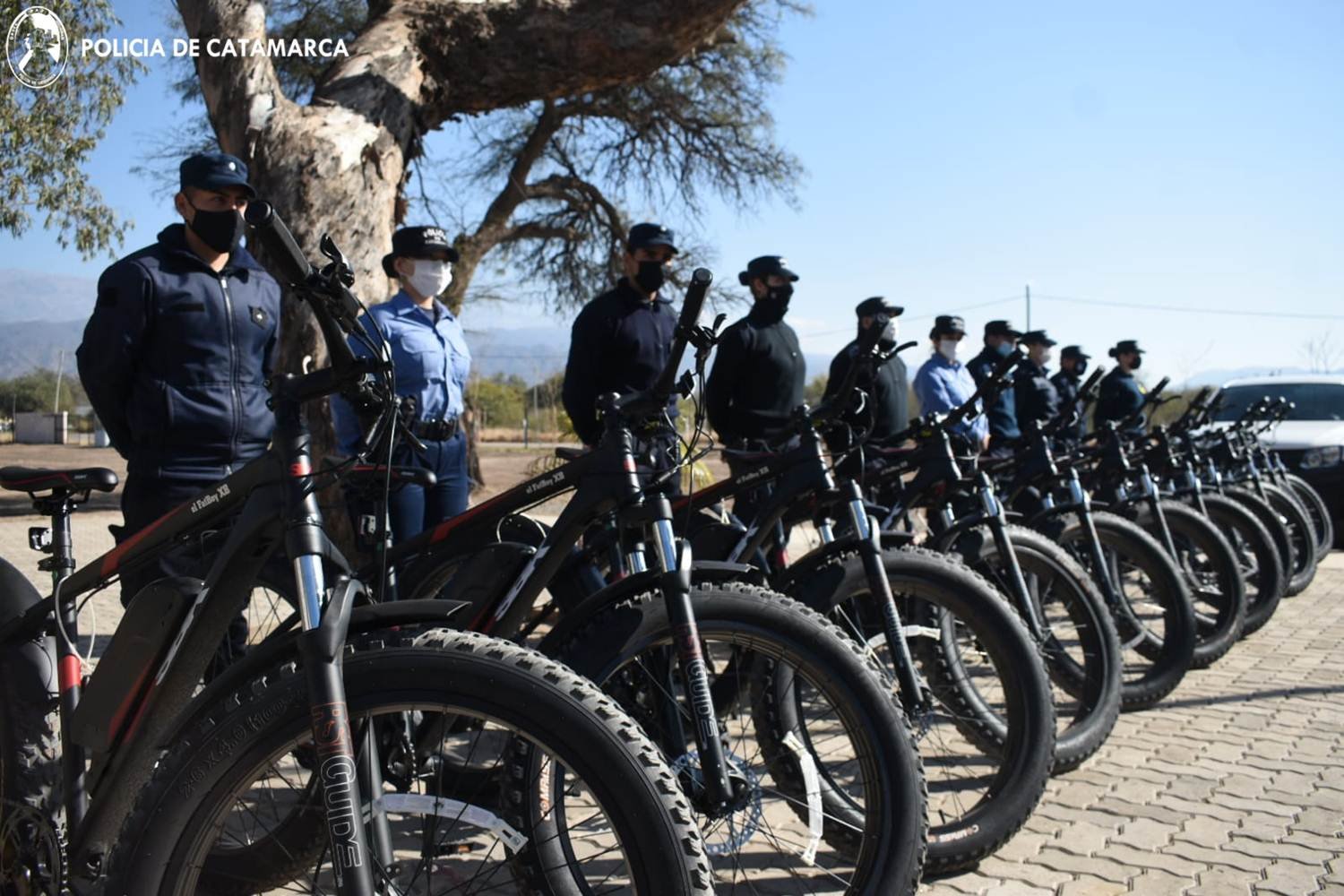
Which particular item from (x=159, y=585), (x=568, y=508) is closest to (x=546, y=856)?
(x=568, y=508)

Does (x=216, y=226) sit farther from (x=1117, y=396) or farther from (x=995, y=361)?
(x=1117, y=396)

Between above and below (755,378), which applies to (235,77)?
above

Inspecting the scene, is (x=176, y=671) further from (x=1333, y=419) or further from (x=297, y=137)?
(x=1333, y=419)

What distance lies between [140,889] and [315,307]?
1046 mm

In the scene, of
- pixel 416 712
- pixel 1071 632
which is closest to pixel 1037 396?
pixel 1071 632

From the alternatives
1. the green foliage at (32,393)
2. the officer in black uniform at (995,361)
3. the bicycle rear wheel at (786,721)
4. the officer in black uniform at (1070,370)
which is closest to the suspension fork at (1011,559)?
the bicycle rear wheel at (786,721)

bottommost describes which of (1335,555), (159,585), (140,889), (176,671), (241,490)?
(1335,555)

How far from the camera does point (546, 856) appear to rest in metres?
2.57

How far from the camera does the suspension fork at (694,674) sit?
259cm

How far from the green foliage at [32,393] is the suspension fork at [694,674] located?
8466mm

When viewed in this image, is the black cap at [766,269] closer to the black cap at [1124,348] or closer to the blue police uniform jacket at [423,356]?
the blue police uniform jacket at [423,356]

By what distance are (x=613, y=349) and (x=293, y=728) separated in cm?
308

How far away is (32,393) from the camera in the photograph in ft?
33.6

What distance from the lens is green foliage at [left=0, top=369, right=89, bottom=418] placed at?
32.0 feet
